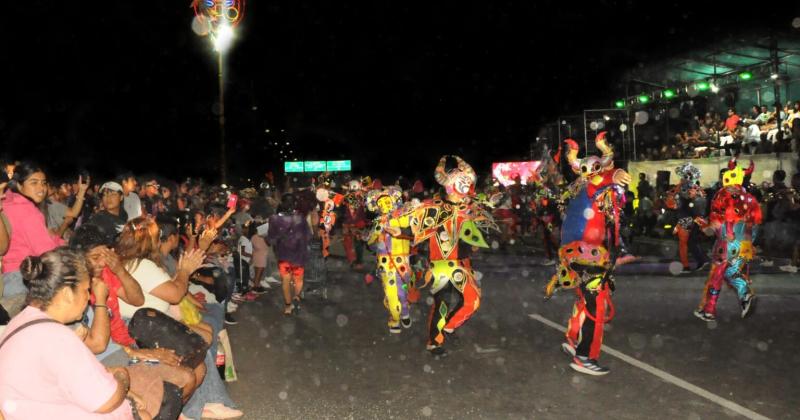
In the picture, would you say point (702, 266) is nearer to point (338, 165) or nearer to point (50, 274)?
point (50, 274)

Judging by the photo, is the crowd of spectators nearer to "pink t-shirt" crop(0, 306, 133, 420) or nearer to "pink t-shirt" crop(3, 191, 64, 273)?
"pink t-shirt" crop(3, 191, 64, 273)

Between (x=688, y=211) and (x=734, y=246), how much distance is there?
27.1 feet

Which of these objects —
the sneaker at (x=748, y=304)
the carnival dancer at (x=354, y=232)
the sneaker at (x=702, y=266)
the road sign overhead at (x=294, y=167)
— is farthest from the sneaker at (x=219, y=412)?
the road sign overhead at (x=294, y=167)

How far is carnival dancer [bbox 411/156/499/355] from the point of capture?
8336mm

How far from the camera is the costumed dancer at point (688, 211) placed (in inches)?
475

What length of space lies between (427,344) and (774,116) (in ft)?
62.7

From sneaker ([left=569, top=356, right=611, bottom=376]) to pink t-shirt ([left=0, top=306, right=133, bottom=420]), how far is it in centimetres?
506

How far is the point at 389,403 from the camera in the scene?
21.3 feet

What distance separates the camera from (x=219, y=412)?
6.26 meters

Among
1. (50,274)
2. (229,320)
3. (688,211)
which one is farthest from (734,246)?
(50,274)

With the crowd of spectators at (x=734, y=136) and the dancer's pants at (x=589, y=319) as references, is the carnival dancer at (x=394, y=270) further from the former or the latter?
the crowd of spectators at (x=734, y=136)

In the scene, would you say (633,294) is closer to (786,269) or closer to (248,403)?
(786,269)

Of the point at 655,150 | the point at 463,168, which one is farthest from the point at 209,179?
the point at 463,168

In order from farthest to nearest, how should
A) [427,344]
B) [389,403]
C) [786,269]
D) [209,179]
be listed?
[209,179]
[786,269]
[427,344]
[389,403]
